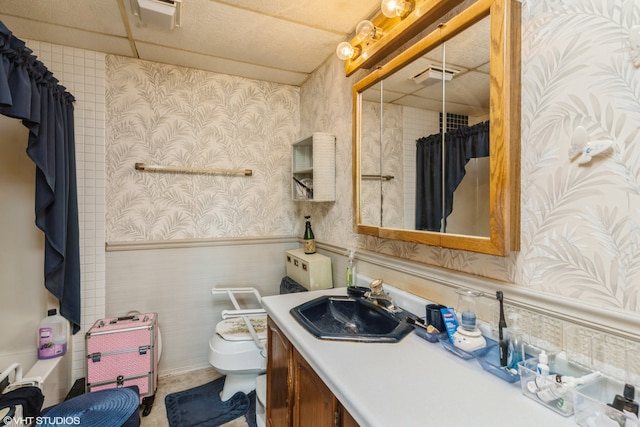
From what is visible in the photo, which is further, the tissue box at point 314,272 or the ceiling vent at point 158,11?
the tissue box at point 314,272

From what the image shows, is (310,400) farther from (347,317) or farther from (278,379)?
(347,317)

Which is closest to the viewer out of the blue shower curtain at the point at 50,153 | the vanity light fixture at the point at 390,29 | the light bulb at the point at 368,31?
the vanity light fixture at the point at 390,29

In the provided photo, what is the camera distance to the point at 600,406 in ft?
2.17

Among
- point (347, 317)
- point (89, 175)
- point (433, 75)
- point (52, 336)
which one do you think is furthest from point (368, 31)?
point (52, 336)

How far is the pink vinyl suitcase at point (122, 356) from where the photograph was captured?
1.89 meters

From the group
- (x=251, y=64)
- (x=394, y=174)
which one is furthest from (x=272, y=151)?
(x=394, y=174)

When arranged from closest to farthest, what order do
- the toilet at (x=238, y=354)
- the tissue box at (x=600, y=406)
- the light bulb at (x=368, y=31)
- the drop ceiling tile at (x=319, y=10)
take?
1. the tissue box at (x=600, y=406)
2. the light bulb at (x=368, y=31)
3. the drop ceiling tile at (x=319, y=10)
4. the toilet at (x=238, y=354)

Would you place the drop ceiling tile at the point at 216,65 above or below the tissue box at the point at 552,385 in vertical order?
above

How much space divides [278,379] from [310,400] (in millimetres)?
372

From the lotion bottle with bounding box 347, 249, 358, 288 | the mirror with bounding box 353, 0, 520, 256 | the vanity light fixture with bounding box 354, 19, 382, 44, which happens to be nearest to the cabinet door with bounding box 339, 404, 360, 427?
the mirror with bounding box 353, 0, 520, 256

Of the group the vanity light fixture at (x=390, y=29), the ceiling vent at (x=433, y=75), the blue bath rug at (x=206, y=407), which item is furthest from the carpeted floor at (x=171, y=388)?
the vanity light fixture at (x=390, y=29)

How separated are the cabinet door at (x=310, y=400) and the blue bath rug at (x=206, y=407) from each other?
0.91 meters

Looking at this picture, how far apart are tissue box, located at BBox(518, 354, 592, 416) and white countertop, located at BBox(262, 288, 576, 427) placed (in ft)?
0.06

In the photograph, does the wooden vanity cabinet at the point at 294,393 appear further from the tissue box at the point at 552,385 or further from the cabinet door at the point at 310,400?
the tissue box at the point at 552,385
